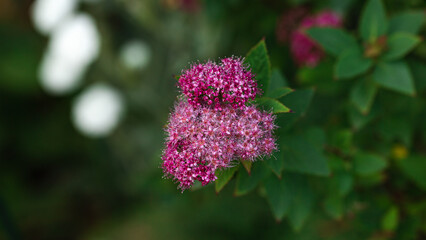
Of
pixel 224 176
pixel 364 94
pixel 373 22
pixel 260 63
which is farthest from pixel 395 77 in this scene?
pixel 224 176

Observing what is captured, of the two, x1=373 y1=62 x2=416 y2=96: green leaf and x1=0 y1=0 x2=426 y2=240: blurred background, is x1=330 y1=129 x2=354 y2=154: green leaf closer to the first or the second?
x1=373 y1=62 x2=416 y2=96: green leaf

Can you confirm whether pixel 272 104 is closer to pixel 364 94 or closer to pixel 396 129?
pixel 364 94

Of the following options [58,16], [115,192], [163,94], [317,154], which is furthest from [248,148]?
[115,192]

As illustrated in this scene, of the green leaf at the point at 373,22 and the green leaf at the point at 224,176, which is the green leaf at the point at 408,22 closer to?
the green leaf at the point at 373,22

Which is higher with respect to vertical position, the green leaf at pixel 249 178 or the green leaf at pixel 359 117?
the green leaf at pixel 249 178

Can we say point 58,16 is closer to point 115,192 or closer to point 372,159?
point 115,192

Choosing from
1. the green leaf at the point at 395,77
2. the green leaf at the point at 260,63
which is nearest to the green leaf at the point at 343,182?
the green leaf at the point at 395,77
